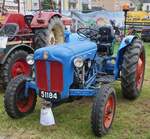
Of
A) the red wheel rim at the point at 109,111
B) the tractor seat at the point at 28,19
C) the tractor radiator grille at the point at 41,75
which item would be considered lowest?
the red wheel rim at the point at 109,111

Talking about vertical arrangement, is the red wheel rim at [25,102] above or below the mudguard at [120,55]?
below

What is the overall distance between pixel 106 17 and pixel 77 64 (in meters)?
20.2

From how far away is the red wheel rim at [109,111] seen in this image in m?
5.65

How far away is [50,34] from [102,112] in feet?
A: 13.9

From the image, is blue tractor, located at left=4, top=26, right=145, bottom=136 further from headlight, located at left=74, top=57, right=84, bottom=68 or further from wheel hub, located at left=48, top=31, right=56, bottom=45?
wheel hub, located at left=48, top=31, right=56, bottom=45

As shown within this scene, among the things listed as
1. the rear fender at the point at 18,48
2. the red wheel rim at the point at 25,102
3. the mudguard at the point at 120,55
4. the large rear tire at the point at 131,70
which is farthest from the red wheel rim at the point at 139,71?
the rear fender at the point at 18,48

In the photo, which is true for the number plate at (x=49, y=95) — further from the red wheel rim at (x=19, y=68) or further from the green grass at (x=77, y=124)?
the red wheel rim at (x=19, y=68)

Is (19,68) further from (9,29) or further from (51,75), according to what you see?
(51,75)

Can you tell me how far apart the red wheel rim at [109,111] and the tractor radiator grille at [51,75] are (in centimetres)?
67

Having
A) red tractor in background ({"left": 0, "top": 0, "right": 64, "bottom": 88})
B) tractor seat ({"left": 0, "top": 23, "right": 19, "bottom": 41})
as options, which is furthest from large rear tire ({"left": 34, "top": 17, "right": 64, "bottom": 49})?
tractor seat ({"left": 0, "top": 23, "right": 19, "bottom": 41})

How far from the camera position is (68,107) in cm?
696

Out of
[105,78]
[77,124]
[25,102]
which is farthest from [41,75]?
[105,78]

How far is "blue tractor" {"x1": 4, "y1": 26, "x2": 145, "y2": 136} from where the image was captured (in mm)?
5676

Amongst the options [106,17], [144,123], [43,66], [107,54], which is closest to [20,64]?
[107,54]
